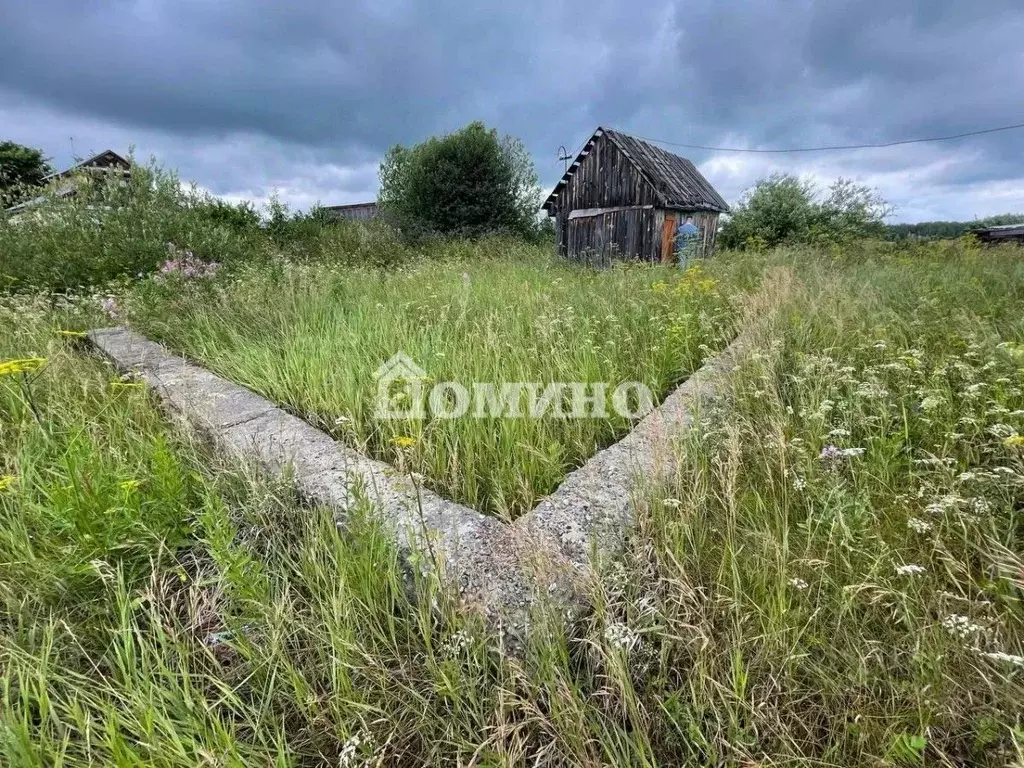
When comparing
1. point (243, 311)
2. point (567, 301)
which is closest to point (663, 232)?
point (567, 301)

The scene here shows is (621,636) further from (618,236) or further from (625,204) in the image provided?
(625,204)

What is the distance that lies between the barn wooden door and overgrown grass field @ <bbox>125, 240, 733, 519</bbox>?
22.4ft

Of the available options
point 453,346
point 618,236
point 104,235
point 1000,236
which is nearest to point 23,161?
point 104,235

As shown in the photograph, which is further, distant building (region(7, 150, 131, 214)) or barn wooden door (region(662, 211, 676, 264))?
barn wooden door (region(662, 211, 676, 264))

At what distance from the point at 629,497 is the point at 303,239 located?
14.7 metres

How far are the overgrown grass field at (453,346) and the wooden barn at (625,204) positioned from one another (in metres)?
6.85

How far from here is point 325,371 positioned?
100 inches

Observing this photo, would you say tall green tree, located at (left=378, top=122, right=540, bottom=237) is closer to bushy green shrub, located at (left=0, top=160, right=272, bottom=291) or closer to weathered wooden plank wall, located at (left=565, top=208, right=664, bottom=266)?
weathered wooden plank wall, located at (left=565, top=208, right=664, bottom=266)

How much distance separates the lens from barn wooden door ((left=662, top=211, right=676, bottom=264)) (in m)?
11.4

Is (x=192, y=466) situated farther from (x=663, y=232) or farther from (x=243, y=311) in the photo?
(x=663, y=232)

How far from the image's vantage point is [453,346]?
287 cm

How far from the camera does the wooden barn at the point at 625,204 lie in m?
11.3

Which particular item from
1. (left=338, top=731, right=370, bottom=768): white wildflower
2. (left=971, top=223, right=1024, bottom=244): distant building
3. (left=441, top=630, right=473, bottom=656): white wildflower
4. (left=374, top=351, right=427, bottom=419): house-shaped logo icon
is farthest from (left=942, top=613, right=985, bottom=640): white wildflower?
(left=971, top=223, right=1024, bottom=244): distant building

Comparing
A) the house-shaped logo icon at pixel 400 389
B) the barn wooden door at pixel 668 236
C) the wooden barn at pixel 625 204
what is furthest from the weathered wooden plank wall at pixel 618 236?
the house-shaped logo icon at pixel 400 389
